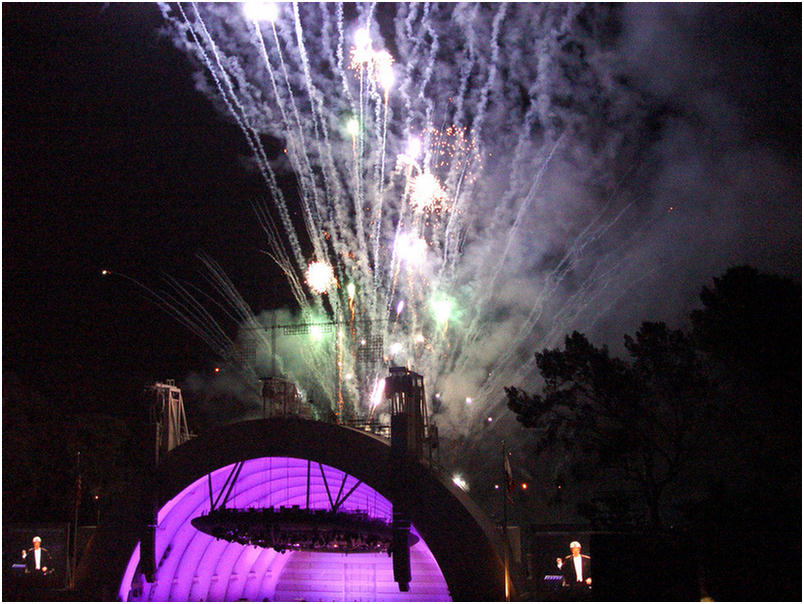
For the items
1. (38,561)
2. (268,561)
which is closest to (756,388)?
(268,561)

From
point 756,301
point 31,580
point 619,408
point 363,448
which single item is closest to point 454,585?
point 363,448

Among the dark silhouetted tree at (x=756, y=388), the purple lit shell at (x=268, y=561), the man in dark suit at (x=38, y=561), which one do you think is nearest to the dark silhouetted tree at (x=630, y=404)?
the dark silhouetted tree at (x=756, y=388)

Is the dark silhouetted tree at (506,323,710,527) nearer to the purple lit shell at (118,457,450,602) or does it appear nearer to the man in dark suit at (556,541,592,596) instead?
the man in dark suit at (556,541,592,596)

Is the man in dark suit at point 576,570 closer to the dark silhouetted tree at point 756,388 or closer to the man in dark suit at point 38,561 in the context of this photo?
the dark silhouetted tree at point 756,388

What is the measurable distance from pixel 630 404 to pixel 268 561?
59.7ft

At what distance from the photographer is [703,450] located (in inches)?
1123

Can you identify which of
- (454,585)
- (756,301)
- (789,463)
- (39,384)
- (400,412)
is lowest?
(454,585)

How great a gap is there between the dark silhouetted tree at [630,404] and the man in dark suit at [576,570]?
9.45ft

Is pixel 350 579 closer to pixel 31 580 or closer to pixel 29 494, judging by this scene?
pixel 31 580

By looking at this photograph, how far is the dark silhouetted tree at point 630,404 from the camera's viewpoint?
2808 centimetres

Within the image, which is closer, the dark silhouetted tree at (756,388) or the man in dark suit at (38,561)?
the dark silhouetted tree at (756,388)

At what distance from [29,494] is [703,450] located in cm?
3371

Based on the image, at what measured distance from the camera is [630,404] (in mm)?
→ 28938

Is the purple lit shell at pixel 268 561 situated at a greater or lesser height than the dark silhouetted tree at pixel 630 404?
lesser
